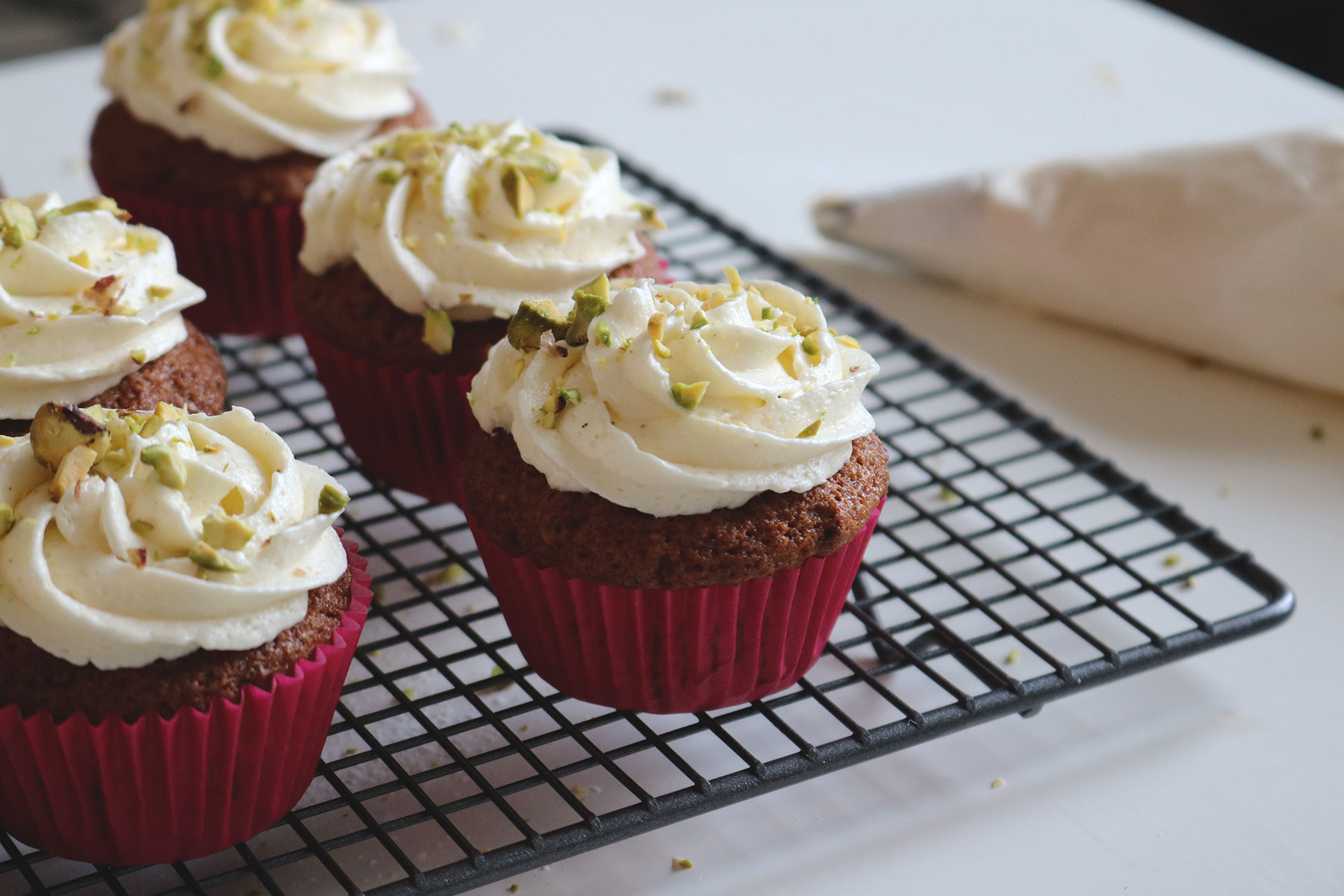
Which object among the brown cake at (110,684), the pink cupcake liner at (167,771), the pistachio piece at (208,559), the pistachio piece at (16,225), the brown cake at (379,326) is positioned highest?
the pistachio piece at (16,225)

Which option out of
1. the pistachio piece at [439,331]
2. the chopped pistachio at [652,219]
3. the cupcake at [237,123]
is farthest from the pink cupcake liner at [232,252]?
the chopped pistachio at [652,219]

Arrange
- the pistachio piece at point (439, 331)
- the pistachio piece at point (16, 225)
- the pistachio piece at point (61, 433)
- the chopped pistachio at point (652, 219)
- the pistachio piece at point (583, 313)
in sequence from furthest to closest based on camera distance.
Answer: the chopped pistachio at point (652, 219) → the pistachio piece at point (439, 331) → the pistachio piece at point (16, 225) → the pistachio piece at point (583, 313) → the pistachio piece at point (61, 433)

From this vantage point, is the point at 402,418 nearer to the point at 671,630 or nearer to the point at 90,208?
the point at 90,208

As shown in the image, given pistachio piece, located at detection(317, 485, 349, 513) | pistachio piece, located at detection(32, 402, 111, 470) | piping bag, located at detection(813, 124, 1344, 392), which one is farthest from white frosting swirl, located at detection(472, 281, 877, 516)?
piping bag, located at detection(813, 124, 1344, 392)

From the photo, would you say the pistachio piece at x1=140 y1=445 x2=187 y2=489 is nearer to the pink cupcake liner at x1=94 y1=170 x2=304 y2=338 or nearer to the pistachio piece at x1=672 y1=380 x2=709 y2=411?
the pistachio piece at x1=672 y1=380 x2=709 y2=411

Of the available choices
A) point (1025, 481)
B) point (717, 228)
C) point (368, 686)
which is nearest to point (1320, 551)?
point (1025, 481)

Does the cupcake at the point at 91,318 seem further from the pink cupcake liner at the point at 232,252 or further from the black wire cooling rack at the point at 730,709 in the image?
the pink cupcake liner at the point at 232,252

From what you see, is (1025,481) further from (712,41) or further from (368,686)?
(712,41)

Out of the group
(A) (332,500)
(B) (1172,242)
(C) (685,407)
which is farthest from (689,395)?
(B) (1172,242)
